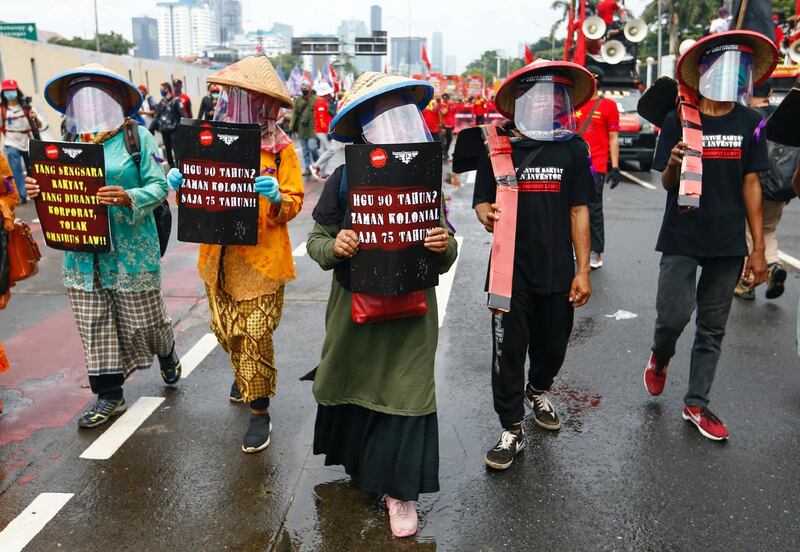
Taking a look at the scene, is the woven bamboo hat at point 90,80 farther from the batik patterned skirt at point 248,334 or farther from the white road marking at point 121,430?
the white road marking at point 121,430

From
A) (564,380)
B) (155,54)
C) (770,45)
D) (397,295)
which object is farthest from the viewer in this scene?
(155,54)

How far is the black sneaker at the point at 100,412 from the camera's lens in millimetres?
4090

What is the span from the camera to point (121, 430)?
4.08m

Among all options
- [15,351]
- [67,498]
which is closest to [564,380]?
[67,498]

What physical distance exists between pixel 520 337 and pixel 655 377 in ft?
3.78

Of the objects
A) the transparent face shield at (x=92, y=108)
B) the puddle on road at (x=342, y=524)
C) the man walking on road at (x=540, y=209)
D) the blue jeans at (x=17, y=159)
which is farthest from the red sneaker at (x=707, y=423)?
the blue jeans at (x=17, y=159)

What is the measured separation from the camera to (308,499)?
337 centimetres

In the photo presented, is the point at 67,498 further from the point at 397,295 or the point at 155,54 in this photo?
the point at 155,54

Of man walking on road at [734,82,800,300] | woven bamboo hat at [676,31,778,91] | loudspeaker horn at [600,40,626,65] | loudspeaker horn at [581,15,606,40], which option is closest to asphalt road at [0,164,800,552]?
man walking on road at [734,82,800,300]

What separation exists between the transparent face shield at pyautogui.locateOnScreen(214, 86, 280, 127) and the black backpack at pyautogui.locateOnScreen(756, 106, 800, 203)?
376 centimetres

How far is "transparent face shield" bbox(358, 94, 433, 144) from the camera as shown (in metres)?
2.96

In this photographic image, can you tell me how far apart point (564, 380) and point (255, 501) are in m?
2.24

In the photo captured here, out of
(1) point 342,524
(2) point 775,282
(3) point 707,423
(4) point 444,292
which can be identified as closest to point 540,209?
(3) point 707,423

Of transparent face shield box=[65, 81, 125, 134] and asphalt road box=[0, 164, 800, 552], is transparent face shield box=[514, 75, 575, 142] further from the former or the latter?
transparent face shield box=[65, 81, 125, 134]
